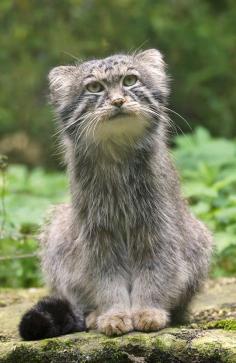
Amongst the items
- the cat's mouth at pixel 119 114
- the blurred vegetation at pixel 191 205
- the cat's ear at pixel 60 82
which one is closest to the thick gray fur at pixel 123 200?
the cat's mouth at pixel 119 114

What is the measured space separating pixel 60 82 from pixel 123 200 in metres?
1.05

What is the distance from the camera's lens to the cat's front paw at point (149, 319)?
5141mm

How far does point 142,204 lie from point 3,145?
24.0 ft

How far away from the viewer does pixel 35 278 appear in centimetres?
812

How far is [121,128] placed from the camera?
537 cm

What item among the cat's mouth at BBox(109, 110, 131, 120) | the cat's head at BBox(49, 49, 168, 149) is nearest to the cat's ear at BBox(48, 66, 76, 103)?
the cat's head at BBox(49, 49, 168, 149)

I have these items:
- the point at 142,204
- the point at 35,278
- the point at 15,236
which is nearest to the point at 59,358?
the point at 142,204

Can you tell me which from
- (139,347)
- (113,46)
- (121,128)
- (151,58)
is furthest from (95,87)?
(113,46)

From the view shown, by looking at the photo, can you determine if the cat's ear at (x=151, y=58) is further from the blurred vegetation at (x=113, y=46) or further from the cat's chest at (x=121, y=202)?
the blurred vegetation at (x=113, y=46)

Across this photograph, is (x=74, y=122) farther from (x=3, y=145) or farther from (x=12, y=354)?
(x=3, y=145)

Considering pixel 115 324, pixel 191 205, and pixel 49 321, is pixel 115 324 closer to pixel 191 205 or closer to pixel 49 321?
pixel 49 321

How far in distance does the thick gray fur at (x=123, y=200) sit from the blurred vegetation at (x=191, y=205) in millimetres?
1391

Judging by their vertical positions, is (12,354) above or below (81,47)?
below

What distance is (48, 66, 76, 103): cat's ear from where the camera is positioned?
5.89 metres
